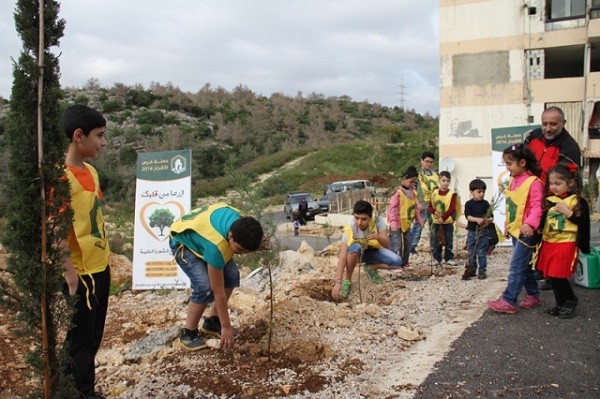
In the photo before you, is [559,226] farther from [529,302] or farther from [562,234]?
[529,302]

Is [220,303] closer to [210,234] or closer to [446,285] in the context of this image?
[210,234]

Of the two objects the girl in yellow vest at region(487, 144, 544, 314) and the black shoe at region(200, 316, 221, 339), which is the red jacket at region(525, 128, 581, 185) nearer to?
the girl in yellow vest at region(487, 144, 544, 314)

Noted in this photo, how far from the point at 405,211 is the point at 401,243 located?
501mm

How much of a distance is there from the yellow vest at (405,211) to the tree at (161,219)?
3253 millimetres

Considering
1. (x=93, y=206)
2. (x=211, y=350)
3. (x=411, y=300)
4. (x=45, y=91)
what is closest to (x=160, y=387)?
(x=211, y=350)

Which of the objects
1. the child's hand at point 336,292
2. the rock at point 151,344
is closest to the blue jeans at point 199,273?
the rock at point 151,344

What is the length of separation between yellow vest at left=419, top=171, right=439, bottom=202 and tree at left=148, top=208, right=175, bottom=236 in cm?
372

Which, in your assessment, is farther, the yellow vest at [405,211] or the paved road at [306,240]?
the paved road at [306,240]

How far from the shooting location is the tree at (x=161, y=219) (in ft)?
24.9

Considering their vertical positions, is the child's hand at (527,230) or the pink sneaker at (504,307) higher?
the child's hand at (527,230)

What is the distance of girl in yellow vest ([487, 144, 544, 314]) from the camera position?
15.5 ft

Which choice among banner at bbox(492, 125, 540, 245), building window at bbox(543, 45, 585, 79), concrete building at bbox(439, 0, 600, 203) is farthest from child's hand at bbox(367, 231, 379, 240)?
building window at bbox(543, 45, 585, 79)

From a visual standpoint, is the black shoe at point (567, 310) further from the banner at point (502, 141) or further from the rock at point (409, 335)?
the banner at point (502, 141)

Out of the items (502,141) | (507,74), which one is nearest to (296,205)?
(507,74)
